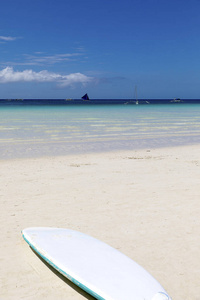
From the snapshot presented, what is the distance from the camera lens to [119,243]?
14.2ft

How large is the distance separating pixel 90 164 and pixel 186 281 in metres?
6.51

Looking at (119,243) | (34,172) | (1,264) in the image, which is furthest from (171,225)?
(34,172)

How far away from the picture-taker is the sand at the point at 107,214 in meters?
3.52

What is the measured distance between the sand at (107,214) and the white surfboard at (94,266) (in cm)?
16

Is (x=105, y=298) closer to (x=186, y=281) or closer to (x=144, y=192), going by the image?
(x=186, y=281)

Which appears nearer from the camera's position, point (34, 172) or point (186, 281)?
point (186, 281)

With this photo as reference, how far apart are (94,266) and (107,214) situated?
1964mm

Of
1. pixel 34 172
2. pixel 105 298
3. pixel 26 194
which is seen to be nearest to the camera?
pixel 105 298

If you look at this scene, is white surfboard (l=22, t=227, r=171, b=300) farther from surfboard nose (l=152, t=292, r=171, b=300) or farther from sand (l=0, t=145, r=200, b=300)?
sand (l=0, t=145, r=200, b=300)

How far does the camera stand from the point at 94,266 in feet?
11.3

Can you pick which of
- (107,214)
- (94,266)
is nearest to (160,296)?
(94,266)

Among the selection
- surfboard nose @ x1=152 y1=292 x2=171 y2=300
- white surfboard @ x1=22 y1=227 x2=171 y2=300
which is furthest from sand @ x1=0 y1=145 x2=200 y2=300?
surfboard nose @ x1=152 y1=292 x2=171 y2=300

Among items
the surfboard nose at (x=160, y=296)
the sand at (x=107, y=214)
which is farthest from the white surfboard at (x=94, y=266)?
the sand at (x=107, y=214)

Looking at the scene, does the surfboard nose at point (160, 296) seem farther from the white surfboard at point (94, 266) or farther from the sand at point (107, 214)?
the sand at point (107, 214)
